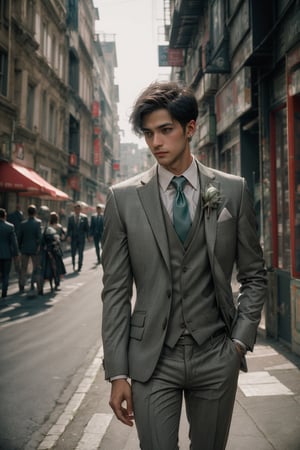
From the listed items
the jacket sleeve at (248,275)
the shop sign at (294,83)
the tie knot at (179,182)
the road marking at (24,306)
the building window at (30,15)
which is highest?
the building window at (30,15)

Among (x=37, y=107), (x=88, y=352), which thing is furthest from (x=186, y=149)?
(x=37, y=107)

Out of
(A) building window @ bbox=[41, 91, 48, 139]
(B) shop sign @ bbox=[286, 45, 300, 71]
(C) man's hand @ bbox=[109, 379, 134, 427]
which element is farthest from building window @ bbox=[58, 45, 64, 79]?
(C) man's hand @ bbox=[109, 379, 134, 427]

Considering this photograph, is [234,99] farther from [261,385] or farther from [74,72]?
Result: [74,72]

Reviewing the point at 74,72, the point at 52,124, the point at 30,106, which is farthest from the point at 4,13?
the point at 74,72

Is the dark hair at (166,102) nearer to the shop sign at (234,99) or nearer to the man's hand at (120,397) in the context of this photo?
the man's hand at (120,397)

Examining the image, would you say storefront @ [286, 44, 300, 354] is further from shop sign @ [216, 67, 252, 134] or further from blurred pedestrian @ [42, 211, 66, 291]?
blurred pedestrian @ [42, 211, 66, 291]

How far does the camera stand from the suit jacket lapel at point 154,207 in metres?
2.12

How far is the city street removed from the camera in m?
4.02

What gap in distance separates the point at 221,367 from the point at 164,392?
0.90ft

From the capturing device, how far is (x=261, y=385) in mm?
5395

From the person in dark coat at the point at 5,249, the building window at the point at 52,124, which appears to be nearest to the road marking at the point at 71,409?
the person in dark coat at the point at 5,249

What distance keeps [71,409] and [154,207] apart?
3297 millimetres

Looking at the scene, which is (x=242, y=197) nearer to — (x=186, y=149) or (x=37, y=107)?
(x=186, y=149)

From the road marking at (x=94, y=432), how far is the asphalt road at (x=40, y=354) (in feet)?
1.41
